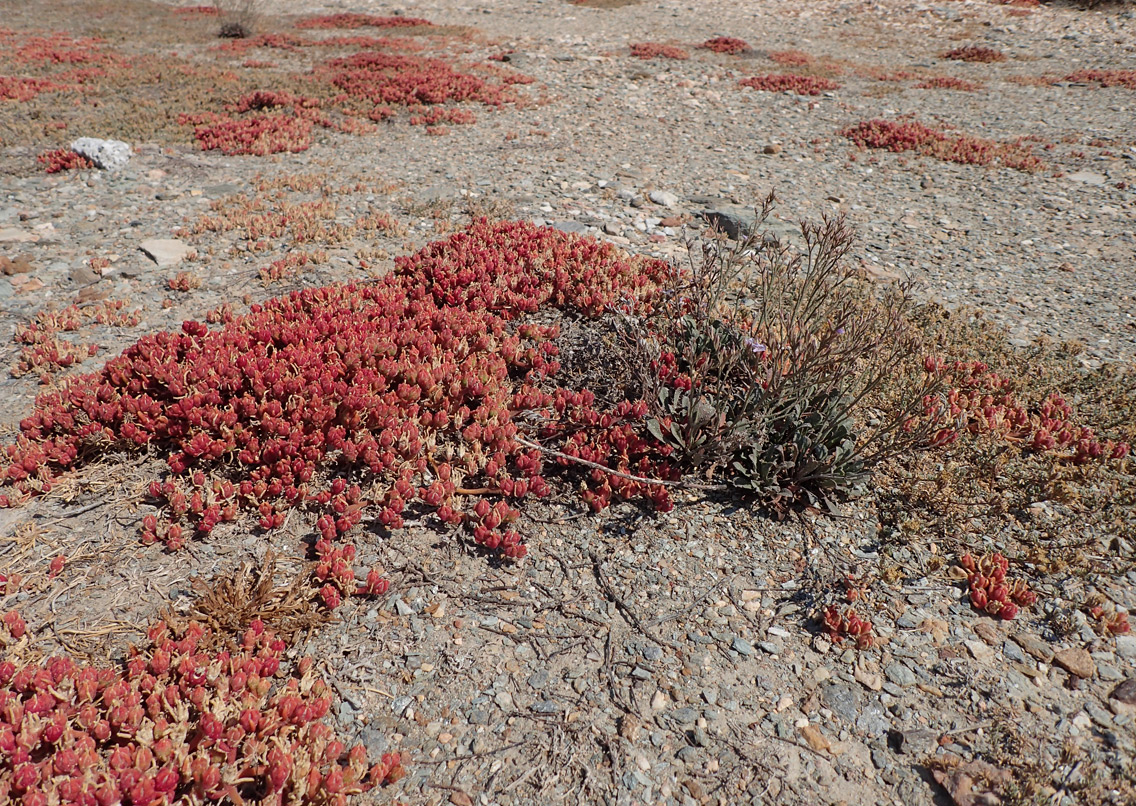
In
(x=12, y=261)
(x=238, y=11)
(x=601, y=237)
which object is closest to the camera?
(x=12, y=261)

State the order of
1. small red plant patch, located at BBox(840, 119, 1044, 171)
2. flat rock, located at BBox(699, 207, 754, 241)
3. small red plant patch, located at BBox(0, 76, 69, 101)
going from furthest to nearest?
1. small red plant patch, located at BBox(0, 76, 69, 101)
2. small red plant patch, located at BBox(840, 119, 1044, 171)
3. flat rock, located at BBox(699, 207, 754, 241)

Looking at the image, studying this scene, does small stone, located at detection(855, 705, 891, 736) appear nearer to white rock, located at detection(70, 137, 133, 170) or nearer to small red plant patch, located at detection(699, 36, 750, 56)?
white rock, located at detection(70, 137, 133, 170)

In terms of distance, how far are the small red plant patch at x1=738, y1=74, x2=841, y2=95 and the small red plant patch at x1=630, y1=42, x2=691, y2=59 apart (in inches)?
138

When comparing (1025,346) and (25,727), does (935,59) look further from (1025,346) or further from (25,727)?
(25,727)

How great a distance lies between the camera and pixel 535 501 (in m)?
5.01

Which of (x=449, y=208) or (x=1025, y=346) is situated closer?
(x=1025, y=346)

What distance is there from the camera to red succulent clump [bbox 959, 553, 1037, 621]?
4.25 meters

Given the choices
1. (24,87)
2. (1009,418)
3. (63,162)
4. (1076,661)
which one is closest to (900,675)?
(1076,661)

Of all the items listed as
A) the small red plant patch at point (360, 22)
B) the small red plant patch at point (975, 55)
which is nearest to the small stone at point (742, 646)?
the small red plant patch at point (975, 55)

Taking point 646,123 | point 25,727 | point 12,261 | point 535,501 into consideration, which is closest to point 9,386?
point 12,261

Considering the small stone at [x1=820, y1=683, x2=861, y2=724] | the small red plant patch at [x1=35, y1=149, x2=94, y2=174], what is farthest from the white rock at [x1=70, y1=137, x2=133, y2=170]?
the small stone at [x1=820, y1=683, x2=861, y2=724]

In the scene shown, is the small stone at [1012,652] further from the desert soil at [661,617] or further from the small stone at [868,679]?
the small stone at [868,679]

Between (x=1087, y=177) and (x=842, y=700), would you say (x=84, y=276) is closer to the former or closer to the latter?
(x=842, y=700)

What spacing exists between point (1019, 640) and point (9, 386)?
8550mm
